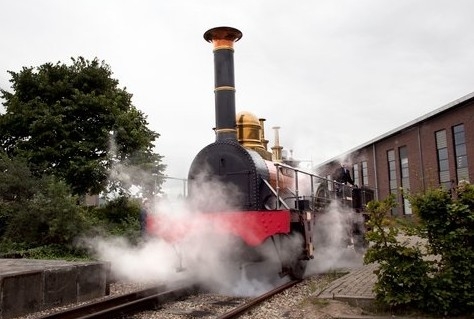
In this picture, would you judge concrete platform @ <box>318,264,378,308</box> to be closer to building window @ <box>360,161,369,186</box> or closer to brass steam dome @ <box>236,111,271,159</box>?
→ brass steam dome @ <box>236,111,271,159</box>

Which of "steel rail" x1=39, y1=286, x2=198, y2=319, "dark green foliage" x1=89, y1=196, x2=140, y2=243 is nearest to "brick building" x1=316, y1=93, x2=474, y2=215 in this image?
"dark green foliage" x1=89, y1=196, x2=140, y2=243

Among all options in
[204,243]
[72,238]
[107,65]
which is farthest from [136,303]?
[107,65]

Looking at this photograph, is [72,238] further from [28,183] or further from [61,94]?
[61,94]

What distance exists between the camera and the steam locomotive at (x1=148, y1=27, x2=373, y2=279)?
7699 millimetres

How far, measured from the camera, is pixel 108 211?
1576 centimetres

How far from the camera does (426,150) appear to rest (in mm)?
33250

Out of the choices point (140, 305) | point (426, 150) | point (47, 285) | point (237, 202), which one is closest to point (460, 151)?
point (426, 150)

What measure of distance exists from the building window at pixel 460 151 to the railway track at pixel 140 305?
84.9 ft

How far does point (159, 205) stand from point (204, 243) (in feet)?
4.46

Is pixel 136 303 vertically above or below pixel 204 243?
below

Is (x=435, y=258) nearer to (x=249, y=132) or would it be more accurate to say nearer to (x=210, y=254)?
(x=210, y=254)

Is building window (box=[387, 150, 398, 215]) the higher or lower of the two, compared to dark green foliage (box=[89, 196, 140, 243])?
higher

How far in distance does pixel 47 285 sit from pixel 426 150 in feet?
102

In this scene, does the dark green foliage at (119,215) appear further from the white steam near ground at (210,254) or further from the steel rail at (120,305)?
the steel rail at (120,305)
